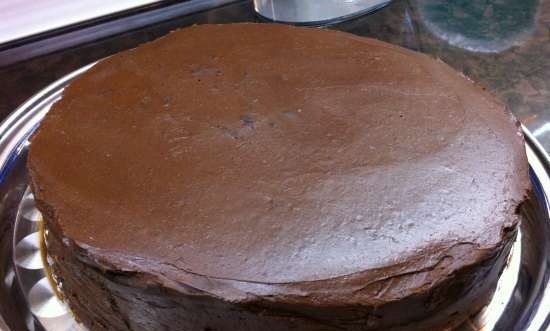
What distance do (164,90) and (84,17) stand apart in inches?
36.6

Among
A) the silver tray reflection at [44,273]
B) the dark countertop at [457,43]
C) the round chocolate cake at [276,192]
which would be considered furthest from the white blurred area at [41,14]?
the round chocolate cake at [276,192]

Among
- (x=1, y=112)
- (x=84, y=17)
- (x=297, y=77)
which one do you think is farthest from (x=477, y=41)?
(x=1, y=112)

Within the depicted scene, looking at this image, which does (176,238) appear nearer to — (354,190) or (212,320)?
(212,320)

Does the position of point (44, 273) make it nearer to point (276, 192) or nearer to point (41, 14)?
point (276, 192)

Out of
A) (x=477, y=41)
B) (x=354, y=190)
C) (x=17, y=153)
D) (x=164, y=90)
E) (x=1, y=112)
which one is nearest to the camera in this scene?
(x=354, y=190)

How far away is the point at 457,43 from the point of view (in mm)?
2416

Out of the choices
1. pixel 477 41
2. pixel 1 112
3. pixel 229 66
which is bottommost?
pixel 477 41

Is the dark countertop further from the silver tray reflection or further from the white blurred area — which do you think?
the silver tray reflection

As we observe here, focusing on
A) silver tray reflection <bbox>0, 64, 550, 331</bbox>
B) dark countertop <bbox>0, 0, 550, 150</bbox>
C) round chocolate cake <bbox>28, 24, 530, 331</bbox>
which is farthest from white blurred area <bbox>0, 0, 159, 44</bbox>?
round chocolate cake <bbox>28, 24, 530, 331</bbox>

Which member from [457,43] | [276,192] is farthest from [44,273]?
[457,43]

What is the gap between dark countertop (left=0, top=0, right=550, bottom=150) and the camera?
6.71 feet

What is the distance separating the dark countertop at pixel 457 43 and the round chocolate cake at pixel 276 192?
2.42 feet

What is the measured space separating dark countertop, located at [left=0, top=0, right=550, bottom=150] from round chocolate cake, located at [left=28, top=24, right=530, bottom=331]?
74 cm

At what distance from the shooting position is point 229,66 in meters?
1.42
